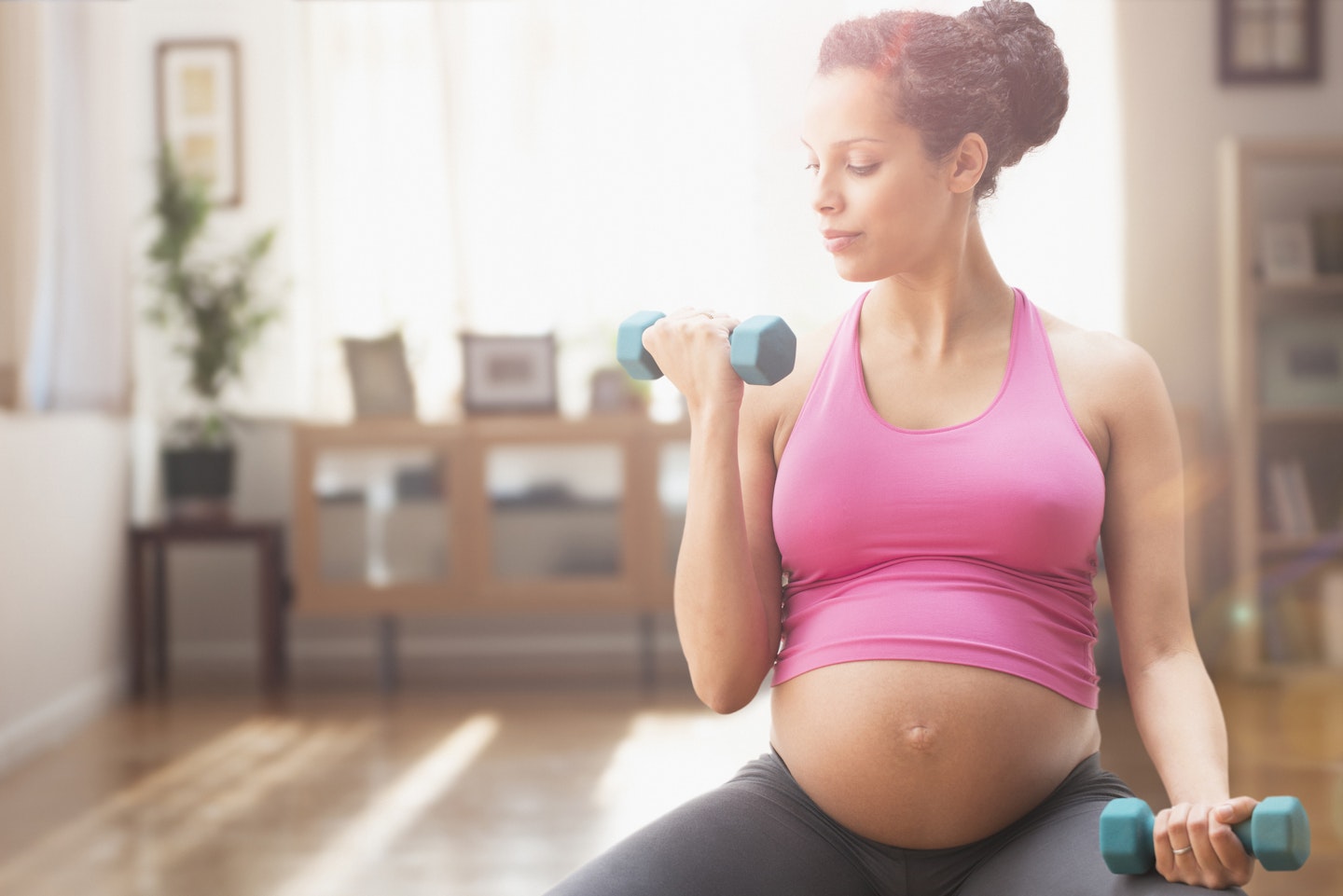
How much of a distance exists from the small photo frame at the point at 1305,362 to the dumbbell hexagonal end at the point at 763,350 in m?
3.88

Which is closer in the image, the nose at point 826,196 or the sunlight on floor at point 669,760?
the nose at point 826,196

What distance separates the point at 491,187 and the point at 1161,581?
3907mm

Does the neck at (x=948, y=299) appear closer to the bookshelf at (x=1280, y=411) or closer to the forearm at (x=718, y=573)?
the forearm at (x=718, y=573)

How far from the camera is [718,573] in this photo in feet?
3.19

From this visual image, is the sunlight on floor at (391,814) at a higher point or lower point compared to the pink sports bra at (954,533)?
lower

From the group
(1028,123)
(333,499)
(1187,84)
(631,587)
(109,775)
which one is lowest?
(109,775)

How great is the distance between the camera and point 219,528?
429 cm

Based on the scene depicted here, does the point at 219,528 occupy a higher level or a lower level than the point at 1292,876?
higher

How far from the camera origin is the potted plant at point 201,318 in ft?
13.9

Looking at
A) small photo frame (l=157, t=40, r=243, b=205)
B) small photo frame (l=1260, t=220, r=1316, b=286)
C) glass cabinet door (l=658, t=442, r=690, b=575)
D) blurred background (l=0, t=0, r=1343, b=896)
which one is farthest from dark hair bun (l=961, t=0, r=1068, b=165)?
small photo frame (l=157, t=40, r=243, b=205)

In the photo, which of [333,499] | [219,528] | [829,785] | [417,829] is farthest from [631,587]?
[829,785]

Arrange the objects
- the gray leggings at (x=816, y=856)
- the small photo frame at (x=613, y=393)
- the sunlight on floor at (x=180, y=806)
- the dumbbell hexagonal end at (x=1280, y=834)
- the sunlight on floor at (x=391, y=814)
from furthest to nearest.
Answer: the small photo frame at (x=613, y=393) → the sunlight on floor at (x=180, y=806) → the sunlight on floor at (x=391, y=814) → the gray leggings at (x=816, y=856) → the dumbbell hexagonal end at (x=1280, y=834)

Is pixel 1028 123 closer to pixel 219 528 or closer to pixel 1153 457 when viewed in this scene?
pixel 1153 457


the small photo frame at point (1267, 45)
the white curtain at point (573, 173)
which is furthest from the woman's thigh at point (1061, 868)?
the small photo frame at point (1267, 45)
